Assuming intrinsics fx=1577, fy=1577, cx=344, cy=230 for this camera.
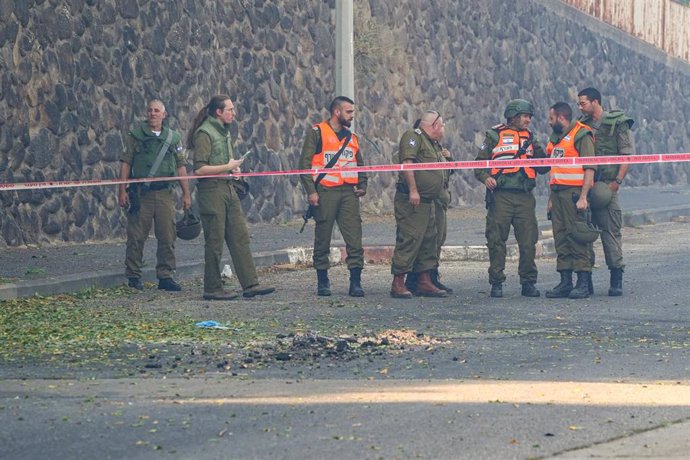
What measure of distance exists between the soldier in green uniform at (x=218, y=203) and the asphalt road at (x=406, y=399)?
1.70m

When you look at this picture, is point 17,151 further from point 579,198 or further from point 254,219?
point 579,198

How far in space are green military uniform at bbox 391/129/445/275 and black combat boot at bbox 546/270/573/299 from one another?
106 cm

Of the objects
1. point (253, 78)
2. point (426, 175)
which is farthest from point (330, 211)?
point (253, 78)

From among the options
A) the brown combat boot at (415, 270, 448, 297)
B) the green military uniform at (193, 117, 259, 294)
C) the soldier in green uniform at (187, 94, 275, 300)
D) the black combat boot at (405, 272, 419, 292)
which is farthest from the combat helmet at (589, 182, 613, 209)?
the green military uniform at (193, 117, 259, 294)

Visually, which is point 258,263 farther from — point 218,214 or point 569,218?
point 569,218

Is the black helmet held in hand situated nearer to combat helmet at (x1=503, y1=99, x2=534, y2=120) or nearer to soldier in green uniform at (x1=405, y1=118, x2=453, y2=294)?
soldier in green uniform at (x1=405, y1=118, x2=453, y2=294)

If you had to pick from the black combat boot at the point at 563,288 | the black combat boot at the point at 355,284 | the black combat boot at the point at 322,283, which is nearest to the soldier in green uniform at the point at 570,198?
the black combat boot at the point at 563,288

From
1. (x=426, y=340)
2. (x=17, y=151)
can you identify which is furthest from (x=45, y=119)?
(x=426, y=340)

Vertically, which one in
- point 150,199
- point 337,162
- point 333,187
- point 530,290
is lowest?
point 530,290

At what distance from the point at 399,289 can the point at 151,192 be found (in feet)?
8.41

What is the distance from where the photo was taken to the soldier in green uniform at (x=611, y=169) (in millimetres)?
13617

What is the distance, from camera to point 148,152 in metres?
14.4

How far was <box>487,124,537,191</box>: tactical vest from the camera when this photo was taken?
1366 cm

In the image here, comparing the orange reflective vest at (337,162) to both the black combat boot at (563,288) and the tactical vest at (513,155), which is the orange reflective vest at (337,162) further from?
the black combat boot at (563,288)
